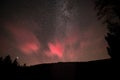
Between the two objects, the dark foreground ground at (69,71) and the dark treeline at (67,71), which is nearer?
the dark foreground ground at (69,71)

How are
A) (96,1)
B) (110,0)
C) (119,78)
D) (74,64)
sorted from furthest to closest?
(96,1) < (110,0) < (74,64) < (119,78)

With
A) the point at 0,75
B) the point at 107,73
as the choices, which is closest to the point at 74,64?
the point at 107,73

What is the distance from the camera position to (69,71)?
16.3 meters

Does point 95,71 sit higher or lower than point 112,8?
lower

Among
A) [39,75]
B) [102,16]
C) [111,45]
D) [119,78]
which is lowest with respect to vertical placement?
[119,78]

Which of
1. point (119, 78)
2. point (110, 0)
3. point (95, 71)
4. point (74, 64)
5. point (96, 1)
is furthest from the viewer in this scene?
point (96, 1)

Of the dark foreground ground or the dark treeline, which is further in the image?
the dark treeline

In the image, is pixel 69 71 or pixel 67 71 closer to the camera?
pixel 69 71

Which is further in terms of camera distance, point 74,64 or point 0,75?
point 0,75

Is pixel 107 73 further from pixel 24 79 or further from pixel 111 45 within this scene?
pixel 24 79

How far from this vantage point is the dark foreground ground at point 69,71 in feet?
47.9

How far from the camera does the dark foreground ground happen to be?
1460 centimetres

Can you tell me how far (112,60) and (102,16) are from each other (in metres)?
7.14

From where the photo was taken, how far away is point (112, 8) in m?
18.8
